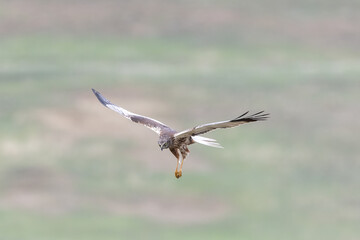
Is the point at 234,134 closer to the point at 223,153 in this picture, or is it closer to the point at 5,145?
the point at 223,153

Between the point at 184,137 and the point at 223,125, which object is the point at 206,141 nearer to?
the point at 223,125

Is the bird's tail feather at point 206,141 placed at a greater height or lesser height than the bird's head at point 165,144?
lesser

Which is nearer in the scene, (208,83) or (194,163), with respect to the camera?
(194,163)

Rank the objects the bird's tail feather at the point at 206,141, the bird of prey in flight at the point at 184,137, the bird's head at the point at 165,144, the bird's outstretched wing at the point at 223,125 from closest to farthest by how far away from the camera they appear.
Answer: the bird's tail feather at the point at 206,141 < the bird's outstretched wing at the point at 223,125 < the bird of prey in flight at the point at 184,137 < the bird's head at the point at 165,144

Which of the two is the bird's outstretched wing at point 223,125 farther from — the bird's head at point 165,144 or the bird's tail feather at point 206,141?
the bird's head at point 165,144

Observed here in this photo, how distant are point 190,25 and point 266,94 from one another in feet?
34.8

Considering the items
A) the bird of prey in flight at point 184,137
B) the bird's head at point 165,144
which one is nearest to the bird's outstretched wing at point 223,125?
the bird of prey in flight at point 184,137

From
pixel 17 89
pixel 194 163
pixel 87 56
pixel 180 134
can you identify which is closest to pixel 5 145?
pixel 17 89

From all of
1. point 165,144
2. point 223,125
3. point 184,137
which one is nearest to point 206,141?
point 223,125

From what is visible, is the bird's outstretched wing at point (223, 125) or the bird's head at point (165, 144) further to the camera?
the bird's head at point (165, 144)

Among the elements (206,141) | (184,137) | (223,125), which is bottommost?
(206,141)

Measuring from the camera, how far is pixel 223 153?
4825 centimetres

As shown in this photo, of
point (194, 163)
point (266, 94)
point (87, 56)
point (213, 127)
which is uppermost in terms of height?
point (87, 56)

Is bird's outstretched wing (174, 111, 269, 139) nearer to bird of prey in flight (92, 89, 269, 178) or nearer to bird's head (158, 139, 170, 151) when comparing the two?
bird of prey in flight (92, 89, 269, 178)
